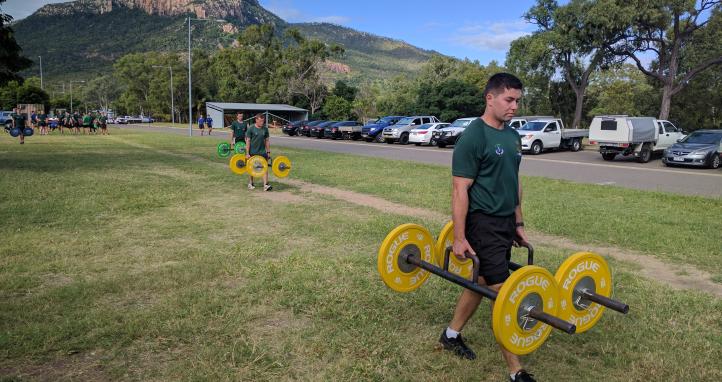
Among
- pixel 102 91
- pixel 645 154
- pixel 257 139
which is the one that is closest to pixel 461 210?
pixel 257 139

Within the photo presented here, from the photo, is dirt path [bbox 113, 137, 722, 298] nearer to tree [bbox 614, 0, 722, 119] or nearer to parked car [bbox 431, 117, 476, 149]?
parked car [bbox 431, 117, 476, 149]

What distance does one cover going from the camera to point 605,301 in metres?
3.15

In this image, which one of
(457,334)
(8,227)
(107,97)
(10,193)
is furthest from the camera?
(107,97)

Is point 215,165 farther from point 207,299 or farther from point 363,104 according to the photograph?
point 363,104

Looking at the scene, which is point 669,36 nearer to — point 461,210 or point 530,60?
point 530,60

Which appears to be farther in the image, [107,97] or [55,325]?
[107,97]

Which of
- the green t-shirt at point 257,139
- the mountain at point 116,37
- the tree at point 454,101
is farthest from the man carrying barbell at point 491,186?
the mountain at point 116,37

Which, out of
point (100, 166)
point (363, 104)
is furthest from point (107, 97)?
point (100, 166)

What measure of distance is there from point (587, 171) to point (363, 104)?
58.1 metres

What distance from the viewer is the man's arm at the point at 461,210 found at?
3133 millimetres

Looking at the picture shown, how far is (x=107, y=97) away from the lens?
121 metres

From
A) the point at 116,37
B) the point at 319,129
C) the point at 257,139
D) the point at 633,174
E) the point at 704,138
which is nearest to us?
the point at 257,139

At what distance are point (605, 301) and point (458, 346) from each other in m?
1.05

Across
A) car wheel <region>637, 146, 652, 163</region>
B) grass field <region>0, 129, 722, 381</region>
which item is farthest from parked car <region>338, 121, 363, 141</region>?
grass field <region>0, 129, 722, 381</region>
